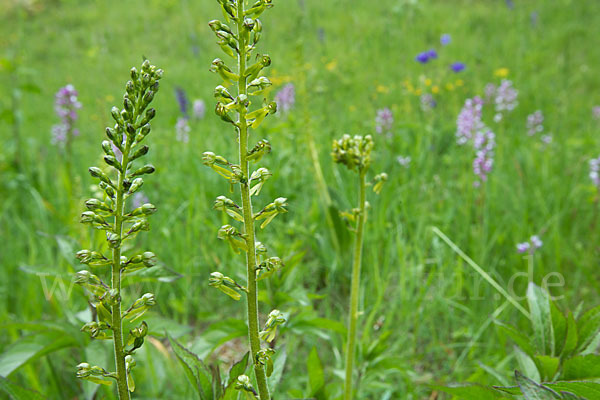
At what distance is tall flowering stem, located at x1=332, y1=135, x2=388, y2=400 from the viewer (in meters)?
1.35

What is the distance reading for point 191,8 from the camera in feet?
40.7

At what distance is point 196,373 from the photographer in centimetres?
107

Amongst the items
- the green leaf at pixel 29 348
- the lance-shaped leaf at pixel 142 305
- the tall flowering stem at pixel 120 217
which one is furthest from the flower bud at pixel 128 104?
the green leaf at pixel 29 348

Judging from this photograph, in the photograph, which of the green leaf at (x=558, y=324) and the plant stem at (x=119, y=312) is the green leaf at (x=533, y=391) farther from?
the plant stem at (x=119, y=312)

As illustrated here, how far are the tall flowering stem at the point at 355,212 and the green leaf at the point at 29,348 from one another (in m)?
0.89

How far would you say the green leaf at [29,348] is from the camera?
1383 mm

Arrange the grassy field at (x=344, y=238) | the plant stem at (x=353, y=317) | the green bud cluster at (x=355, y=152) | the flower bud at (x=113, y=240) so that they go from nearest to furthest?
the flower bud at (x=113, y=240) → the plant stem at (x=353, y=317) → the green bud cluster at (x=355, y=152) → the grassy field at (x=344, y=238)

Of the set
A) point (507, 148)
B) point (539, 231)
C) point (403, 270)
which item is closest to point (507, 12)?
point (507, 148)

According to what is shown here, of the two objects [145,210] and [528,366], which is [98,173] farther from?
[528,366]

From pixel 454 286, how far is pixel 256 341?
5.59 ft

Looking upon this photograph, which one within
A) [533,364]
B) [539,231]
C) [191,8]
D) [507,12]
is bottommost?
[533,364]

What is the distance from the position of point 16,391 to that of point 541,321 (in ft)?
4.16

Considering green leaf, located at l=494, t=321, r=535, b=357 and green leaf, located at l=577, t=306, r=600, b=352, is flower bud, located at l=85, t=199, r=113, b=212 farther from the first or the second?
green leaf, located at l=577, t=306, r=600, b=352

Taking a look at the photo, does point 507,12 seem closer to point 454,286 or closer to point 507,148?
point 507,148
